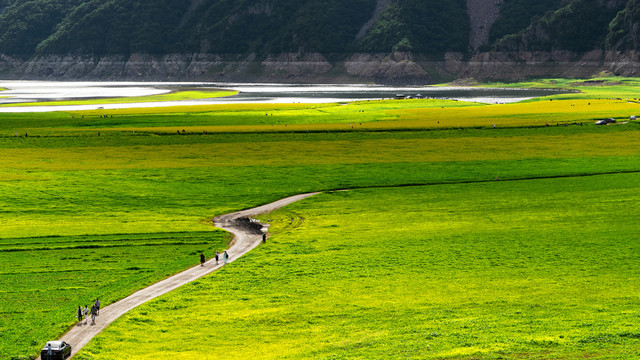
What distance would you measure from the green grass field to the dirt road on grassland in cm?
107

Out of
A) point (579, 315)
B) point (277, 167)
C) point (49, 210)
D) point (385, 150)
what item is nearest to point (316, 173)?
point (277, 167)

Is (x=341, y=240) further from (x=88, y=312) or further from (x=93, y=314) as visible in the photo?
(x=93, y=314)

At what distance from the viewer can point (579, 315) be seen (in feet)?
134

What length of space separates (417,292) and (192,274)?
52.9 feet

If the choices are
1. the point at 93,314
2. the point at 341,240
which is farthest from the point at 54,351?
the point at 341,240

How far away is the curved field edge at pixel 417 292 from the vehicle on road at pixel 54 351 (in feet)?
4.02

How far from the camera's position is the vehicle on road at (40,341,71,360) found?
1404 inches

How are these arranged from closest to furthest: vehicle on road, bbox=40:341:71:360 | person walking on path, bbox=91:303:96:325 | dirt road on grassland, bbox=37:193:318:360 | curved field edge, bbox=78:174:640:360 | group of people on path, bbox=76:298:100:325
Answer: vehicle on road, bbox=40:341:71:360 < curved field edge, bbox=78:174:640:360 < dirt road on grassland, bbox=37:193:318:360 < person walking on path, bbox=91:303:96:325 < group of people on path, bbox=76:298:100:325

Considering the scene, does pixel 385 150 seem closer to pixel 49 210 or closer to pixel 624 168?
pixel 624 168

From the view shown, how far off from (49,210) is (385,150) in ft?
166

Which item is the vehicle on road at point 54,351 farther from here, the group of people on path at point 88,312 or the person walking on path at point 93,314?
the group of people on path at point 88,312

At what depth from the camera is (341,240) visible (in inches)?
2419

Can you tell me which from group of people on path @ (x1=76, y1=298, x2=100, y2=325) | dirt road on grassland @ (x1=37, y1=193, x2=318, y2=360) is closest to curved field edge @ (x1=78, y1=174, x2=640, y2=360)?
dirt road on grassland @ (x1=37, y1=193, x2=318, y2=360)

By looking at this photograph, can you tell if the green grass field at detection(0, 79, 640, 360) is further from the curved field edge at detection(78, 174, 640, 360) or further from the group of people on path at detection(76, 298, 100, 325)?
the group of people on path at detection(76, 298, 100, 325)
